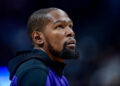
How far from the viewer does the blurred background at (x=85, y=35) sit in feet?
14.8

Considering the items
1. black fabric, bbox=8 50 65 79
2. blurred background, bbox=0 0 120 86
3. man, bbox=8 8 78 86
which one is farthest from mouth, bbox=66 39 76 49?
blurred background, bbox=0 0 120 86

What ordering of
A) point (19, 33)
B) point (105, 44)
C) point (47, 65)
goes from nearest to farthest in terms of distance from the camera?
point (47, 65) < point (19, 33) < point (105, 44)

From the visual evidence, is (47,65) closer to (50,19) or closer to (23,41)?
(50,19)

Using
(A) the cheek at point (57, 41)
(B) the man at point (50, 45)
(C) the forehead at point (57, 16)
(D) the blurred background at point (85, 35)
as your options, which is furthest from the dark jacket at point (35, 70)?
(D) the blurred background at point (85, 35)

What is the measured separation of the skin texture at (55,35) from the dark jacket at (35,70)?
0.07 m

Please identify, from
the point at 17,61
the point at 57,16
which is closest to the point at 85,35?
the point at 57,16

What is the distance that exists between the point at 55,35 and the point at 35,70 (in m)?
0.39

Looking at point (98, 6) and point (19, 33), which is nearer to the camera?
point (19, 33)

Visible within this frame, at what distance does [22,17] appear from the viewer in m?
4.64

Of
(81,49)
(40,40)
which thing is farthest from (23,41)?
(40,40)

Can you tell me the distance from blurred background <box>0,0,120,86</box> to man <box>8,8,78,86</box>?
2.36 meters

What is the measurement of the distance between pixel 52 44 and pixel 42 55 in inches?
4.6

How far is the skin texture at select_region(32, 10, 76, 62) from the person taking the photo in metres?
1.98

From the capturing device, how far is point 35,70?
1.68 meters
